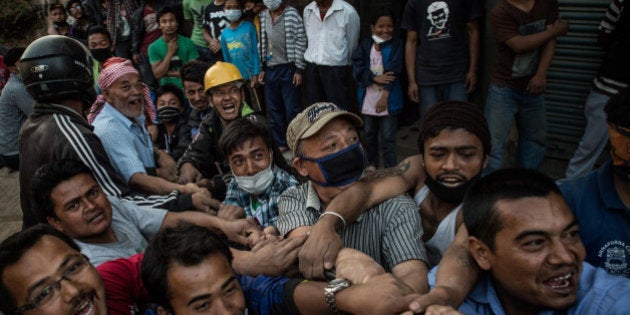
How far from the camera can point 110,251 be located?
2.54 meters

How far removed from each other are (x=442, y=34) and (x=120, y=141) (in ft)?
10.7

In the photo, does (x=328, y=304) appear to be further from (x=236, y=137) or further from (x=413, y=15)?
(x=413, y=15)

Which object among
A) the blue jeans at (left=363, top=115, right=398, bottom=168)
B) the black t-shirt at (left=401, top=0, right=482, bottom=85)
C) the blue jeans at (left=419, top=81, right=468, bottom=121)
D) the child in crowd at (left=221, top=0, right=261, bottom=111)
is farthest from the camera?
the child in crowd at (left=221, top=0, right=261, bottom=111)

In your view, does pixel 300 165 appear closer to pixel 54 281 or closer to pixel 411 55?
pixel 54 281

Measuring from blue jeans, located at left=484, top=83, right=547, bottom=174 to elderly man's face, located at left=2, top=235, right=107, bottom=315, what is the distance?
12.4ft

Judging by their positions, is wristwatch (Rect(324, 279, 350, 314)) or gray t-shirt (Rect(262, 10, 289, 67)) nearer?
wristwatch (Rect(324, 279, 350, 314))

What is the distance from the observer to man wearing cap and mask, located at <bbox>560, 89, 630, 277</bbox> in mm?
2027

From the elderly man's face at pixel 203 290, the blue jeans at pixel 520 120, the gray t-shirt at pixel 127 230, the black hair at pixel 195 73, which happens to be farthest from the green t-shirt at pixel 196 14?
the elderly man's face at pixel 203 290

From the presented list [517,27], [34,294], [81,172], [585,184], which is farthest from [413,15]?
[34,294]

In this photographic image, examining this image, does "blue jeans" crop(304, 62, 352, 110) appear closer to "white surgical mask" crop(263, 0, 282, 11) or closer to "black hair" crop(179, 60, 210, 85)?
"white surgical mask" crop(263, 0, 282, 11)

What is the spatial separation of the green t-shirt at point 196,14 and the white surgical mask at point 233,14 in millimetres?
933

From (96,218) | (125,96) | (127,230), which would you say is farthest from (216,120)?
(96,218)

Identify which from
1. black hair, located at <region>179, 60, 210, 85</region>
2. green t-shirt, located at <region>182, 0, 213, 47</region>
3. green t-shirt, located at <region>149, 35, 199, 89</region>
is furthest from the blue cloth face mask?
green t-shirt, located at <region>182, 0, 213, 47</region>

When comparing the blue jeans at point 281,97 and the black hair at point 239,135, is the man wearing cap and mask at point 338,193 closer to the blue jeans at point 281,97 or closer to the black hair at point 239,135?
the black hair at point 239,135
